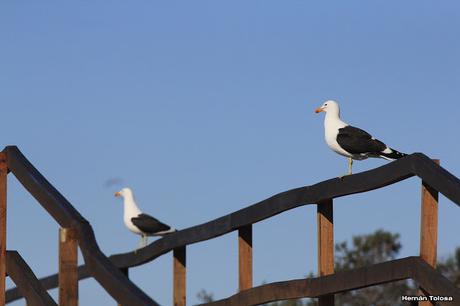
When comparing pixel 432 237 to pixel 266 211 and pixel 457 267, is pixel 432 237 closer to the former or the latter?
pixel 266 211

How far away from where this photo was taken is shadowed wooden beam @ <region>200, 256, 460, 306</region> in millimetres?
5551

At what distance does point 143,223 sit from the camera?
16.6 metres

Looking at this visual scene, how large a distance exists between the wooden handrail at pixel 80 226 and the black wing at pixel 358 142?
11.6 feet

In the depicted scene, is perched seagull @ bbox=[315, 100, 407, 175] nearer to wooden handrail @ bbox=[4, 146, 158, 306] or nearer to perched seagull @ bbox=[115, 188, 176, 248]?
wooden handrail @ bbox=[4, 146, 158, 306]

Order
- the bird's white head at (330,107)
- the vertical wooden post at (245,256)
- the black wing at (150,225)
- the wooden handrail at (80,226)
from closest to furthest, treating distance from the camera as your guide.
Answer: the wooden handrail at (80,226) → the vertical wooden post at (245,256) → the bird's white head at (330,107) → the black wing at (150,225)

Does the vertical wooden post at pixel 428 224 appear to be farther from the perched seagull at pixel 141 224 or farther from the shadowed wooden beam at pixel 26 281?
the perched seagull at pixel 141 224

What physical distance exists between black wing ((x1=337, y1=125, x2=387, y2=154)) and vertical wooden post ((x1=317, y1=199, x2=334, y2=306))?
2018 mm

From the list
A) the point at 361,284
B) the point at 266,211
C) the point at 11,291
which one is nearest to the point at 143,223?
the point at 11,291

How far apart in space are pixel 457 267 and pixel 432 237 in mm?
23914

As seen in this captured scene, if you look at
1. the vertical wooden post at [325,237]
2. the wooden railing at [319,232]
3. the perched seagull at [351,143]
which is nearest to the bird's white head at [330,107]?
the perched seagull at [351,143]

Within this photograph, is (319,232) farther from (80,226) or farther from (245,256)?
(80,226)

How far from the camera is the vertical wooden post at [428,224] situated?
5797 millimetres

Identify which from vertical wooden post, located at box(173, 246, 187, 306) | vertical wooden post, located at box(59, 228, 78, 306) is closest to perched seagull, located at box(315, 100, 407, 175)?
vertical wooden post, located at box(173, 246, 187, 306)

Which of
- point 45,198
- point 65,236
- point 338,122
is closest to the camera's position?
point 65,236
